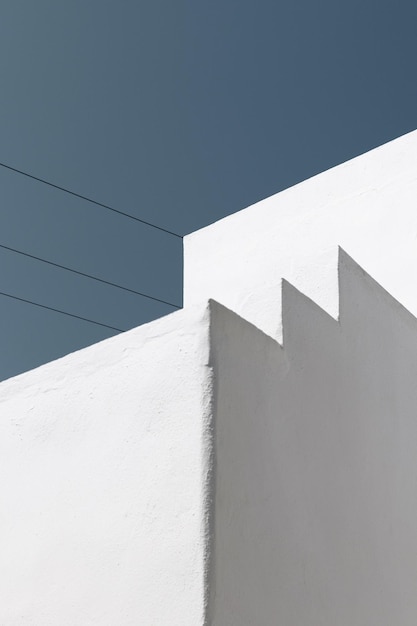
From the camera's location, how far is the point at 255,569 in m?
2.48

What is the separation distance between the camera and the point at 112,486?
105 inches

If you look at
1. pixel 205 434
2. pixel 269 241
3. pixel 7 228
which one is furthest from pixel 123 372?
pixel 7 228

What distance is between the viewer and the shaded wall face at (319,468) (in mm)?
2490

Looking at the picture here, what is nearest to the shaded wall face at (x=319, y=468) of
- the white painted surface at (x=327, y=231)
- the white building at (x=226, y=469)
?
the white building at (x=226, y=469)

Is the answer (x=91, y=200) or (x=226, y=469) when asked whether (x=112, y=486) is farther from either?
(x=91, y=200)

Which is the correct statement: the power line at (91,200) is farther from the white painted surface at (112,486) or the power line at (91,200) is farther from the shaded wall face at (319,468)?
the white painted surface at (112,486)

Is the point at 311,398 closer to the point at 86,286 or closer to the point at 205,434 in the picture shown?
the point at 205,434

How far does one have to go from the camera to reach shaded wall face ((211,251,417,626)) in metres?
2.49

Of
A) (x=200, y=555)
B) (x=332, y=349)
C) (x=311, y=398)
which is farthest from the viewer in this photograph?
(x=332, y=349)

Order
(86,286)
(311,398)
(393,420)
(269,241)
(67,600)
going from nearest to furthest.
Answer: (67,600) → (311,398) → (393,420) → (269,241) → (86,286)

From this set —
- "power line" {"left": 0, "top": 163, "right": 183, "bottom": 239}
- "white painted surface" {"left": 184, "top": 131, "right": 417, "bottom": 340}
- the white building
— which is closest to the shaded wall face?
the white building

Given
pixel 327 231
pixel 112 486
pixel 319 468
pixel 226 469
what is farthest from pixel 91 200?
pixel 226 469

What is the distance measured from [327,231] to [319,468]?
239cm

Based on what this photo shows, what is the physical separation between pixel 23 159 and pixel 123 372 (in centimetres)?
1089
